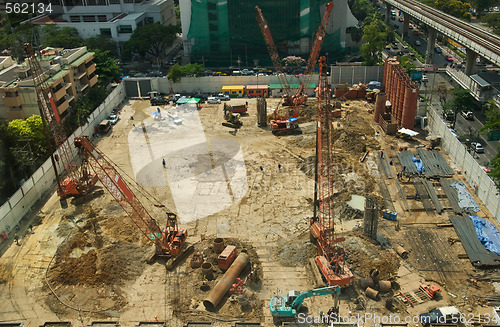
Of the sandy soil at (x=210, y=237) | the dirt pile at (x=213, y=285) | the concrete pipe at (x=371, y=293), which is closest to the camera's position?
the dirt pile at (x=213, y=285)

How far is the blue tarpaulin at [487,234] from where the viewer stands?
Result: 126ft

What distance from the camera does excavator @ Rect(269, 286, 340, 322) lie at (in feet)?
106

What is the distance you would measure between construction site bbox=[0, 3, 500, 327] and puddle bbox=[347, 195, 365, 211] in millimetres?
212

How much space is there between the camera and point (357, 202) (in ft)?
150

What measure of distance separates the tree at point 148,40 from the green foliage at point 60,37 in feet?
31.0

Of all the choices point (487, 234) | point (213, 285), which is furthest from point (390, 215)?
point (213, 285)

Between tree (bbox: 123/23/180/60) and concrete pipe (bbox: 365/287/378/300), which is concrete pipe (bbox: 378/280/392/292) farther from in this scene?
tree (bbox: 123/23/180/60)

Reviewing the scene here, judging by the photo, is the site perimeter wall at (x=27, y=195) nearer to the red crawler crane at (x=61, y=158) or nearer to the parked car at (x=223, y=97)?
the red crawler crane at (x=61, y=158)

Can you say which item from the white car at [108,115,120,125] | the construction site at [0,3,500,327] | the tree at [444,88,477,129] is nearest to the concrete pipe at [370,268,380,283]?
the construction site at [0,3,500,327]

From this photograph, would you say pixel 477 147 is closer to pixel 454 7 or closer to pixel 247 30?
pixel 247 30

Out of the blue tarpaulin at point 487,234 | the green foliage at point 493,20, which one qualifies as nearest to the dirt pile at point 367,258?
the blue tarpaulin at point 487,234

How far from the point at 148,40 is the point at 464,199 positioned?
7018 cm

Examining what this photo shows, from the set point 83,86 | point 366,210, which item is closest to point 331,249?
point 366,210

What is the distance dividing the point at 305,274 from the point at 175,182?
66.7 ft
